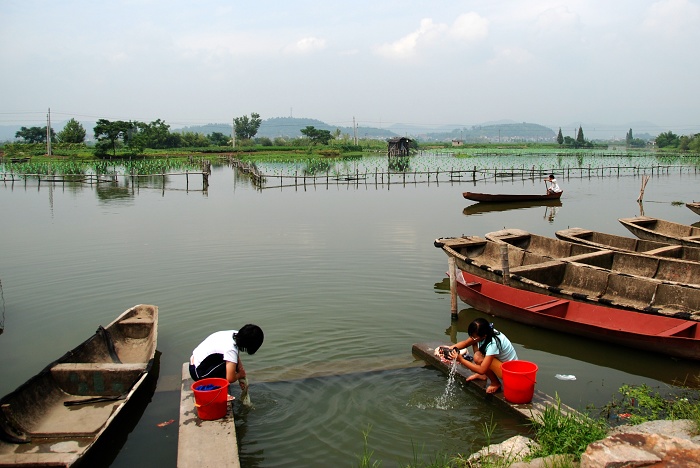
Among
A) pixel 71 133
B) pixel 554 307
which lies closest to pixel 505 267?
pixel 554 307

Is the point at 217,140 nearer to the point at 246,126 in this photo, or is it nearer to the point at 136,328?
the point at 246,126

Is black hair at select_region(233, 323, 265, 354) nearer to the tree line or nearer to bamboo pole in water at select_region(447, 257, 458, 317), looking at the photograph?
bamboo pole in water at select_region(447, 257, 458, 317)

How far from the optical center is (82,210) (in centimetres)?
2266

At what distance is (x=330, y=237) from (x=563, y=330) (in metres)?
8.76

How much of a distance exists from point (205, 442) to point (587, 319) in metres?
5.75

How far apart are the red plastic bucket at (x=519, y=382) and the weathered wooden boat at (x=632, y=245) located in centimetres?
593

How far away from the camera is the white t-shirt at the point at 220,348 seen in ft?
18.4

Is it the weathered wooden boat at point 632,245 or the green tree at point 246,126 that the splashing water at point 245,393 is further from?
the green tree at point 246,126

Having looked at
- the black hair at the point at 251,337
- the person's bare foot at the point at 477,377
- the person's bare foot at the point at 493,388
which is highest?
the black hair at the point at 251,337

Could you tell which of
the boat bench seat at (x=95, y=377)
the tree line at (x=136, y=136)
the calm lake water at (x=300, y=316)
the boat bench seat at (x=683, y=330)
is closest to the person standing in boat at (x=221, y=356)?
the calm lake water at (x=300, y=316)

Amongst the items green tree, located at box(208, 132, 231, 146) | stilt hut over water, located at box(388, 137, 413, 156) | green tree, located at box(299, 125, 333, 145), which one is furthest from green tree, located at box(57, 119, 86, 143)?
stilt hut over water, located at box(388, 137, 413, 156)

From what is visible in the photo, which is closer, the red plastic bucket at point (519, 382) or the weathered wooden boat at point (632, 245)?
the red plastic bucket at point (519, 382)

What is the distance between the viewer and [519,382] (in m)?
5.70

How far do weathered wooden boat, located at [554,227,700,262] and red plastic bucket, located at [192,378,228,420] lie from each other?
27.3ft
